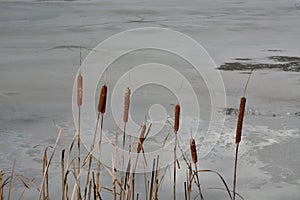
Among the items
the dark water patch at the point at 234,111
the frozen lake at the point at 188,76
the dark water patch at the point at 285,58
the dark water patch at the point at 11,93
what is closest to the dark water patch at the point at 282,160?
the frozen lake at the point at 188,76

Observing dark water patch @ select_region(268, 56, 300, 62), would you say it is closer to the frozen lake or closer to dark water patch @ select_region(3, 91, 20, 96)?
the frozen lake

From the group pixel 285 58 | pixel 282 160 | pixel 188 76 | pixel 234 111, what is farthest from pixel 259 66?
pixel 282 160

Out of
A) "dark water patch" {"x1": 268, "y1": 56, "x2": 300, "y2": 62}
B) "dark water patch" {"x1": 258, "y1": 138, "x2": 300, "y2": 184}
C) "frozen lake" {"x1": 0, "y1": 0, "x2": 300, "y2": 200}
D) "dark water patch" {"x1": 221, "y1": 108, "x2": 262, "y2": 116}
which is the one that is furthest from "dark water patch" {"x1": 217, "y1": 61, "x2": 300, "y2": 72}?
"dark water patch" {"x1": 258, "y1": 138, "x2": 300, "y2": 184}

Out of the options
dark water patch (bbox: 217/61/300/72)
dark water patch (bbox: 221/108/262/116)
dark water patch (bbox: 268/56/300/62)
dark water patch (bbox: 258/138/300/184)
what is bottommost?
dark water patch (bbox: 258/138/300/184)

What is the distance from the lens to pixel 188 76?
6422mm

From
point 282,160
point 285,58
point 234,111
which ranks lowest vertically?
point 282,160

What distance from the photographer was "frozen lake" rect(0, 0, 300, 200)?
3.82 m

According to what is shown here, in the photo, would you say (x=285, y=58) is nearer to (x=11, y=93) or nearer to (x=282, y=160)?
(x=11, y=93)

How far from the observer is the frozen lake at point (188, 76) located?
150 inches

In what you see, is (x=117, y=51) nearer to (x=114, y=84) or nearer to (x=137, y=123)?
(x=114, y=84)

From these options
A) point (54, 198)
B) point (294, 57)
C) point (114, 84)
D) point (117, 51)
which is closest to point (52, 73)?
point (114, 84)

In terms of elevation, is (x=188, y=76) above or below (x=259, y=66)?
below

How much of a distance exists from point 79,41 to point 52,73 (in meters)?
2.01

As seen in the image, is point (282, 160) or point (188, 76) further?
point (188, 76)
